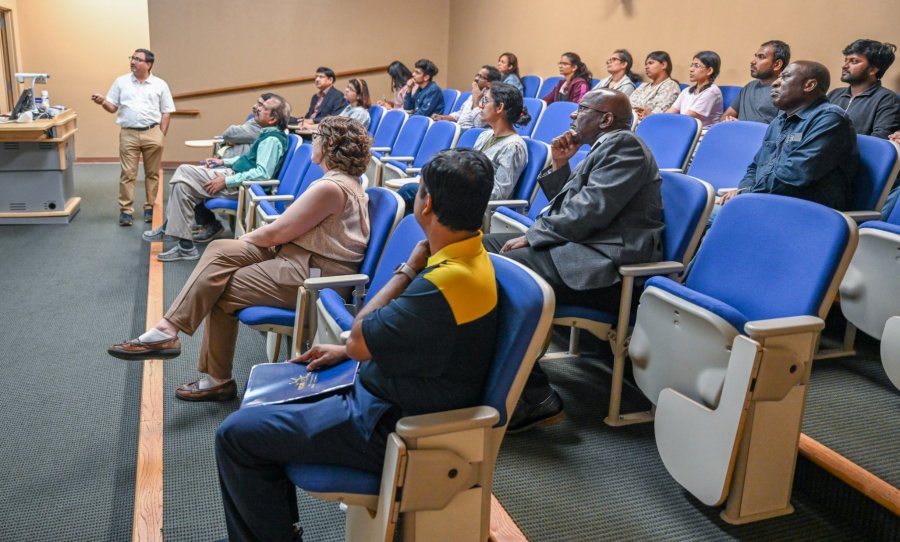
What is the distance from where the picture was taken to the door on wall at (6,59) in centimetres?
785

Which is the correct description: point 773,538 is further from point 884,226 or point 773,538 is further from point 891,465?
point 884,226

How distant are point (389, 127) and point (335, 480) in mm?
4417

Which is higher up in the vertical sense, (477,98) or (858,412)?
(477,98)

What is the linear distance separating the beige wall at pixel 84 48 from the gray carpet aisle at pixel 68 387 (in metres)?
4.44

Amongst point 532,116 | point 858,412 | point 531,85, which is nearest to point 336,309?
point 858,412

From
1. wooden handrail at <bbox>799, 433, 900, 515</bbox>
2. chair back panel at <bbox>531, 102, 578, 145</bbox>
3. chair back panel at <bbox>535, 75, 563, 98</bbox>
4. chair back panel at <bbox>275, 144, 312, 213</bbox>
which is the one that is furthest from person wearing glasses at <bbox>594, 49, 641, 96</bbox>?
wooden handrail at <bbox>799, 433, 900, 515</bbox>

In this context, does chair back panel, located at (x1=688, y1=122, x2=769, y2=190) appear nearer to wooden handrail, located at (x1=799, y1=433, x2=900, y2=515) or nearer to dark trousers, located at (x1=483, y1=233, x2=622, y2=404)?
dark trousers, located at (x1=483, y1=233, x2=622, y2=404)

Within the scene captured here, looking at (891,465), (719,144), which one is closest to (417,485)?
(891,465)

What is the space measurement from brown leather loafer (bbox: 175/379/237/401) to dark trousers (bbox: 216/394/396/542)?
3.42 feet

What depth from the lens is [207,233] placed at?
4.69m

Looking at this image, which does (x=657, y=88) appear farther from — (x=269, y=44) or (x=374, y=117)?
(x=269, y=44)

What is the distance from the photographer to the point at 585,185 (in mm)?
2402

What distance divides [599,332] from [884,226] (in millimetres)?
1006

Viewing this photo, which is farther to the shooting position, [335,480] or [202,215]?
[202,215]
